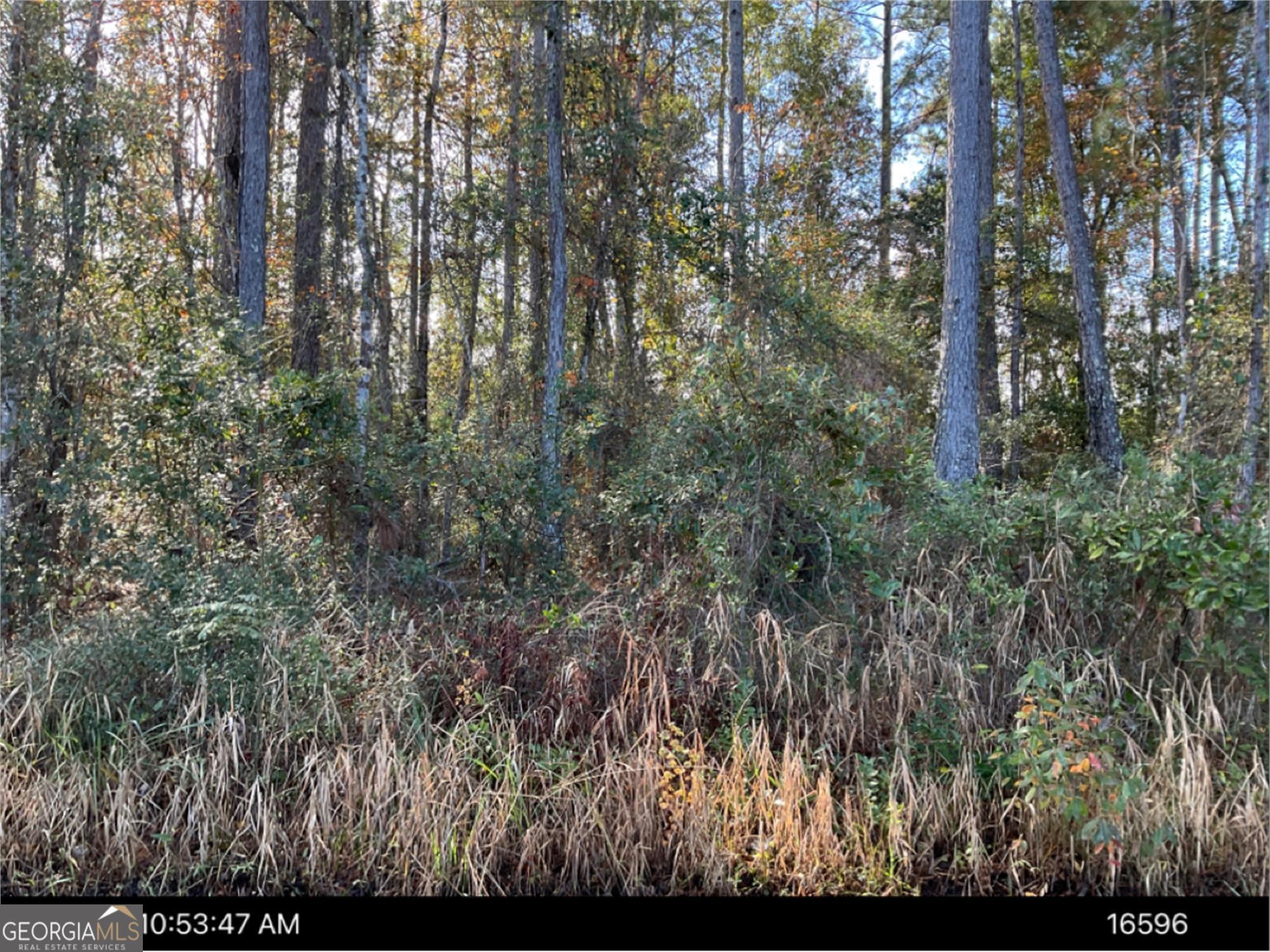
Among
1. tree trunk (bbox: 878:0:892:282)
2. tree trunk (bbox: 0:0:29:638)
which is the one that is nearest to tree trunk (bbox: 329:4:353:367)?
tree trunk (bbox: 0:0:29:638)

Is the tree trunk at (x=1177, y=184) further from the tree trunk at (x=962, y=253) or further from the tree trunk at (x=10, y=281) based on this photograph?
the tree trunk at (x=10, y=281)

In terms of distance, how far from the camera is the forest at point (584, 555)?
12.7 ft

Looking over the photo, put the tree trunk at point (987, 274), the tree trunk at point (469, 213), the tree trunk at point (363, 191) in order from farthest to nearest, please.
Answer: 1. the tree trunk at point (987, 274)
2. the tree trunk at point (469, 213)
3. the tree trunk at point (363, 191)

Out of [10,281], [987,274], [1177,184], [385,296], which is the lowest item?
[10,281]

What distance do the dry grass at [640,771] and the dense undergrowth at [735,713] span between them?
2cm

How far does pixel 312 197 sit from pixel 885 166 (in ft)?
41.1

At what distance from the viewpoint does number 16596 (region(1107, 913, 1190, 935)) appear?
3.54 metres

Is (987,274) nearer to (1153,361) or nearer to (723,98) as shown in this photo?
(1153,361)

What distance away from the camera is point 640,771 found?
13.3ft

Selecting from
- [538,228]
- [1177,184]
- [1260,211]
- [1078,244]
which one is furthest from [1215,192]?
[538,228]

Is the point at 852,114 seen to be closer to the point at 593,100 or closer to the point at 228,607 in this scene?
the point at 593,100

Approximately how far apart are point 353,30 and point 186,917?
31.8ft

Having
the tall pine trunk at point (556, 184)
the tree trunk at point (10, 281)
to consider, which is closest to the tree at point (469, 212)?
the tall pine trunk at point (556, 184)

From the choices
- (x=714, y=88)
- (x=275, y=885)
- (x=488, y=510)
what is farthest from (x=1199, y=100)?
(x=275, y=885)
